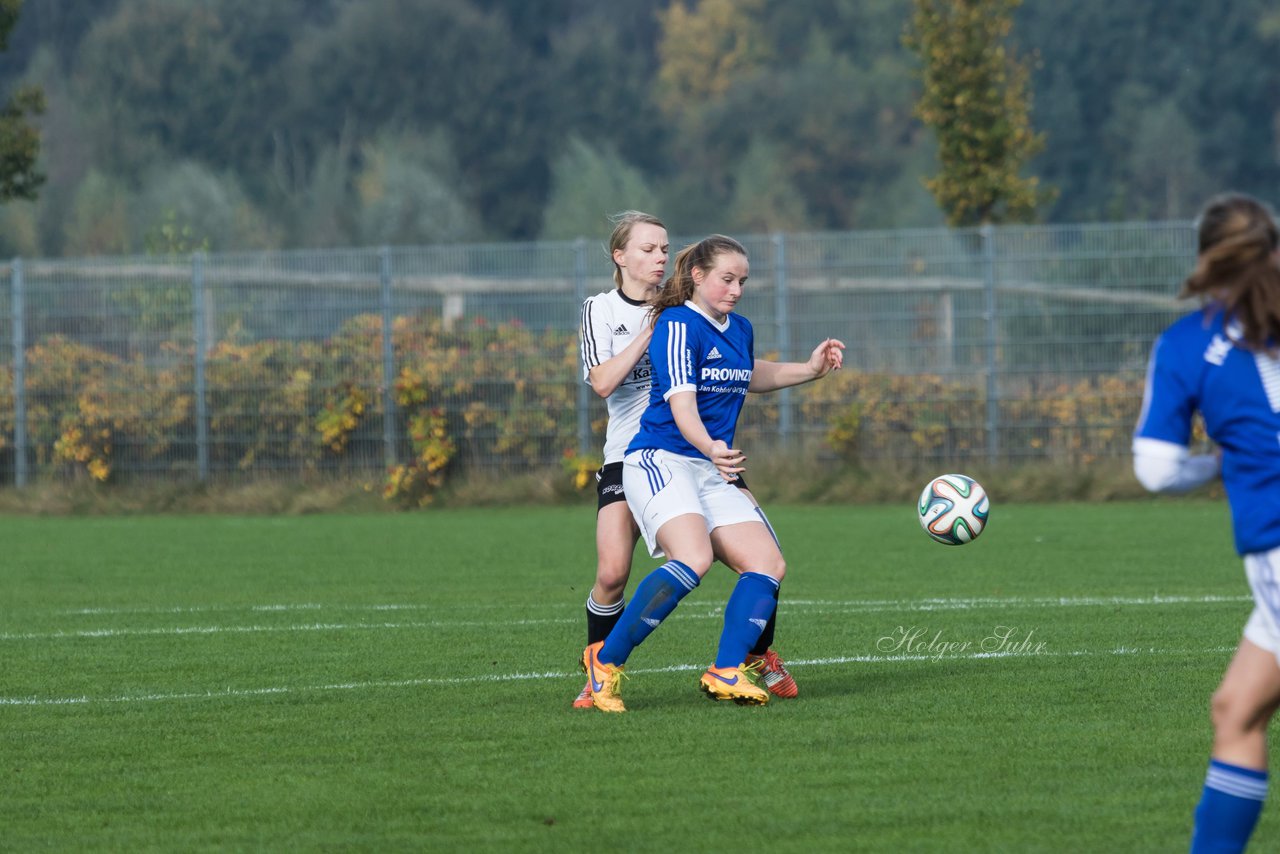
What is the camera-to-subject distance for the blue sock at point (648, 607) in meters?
7.09

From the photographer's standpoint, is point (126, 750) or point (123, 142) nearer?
point (126, 750)

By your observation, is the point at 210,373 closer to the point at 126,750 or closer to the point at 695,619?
the point at 695,619

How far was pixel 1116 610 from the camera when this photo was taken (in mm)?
10109

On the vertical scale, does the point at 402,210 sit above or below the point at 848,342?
above

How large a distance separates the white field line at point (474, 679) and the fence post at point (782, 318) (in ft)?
39.2

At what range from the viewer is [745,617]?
7.09 m

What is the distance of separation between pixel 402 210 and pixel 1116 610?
55.7 m

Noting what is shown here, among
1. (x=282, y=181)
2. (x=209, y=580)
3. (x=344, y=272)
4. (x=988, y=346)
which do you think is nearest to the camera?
(x=209, y=580)

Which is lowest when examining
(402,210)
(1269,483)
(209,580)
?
(209,580)

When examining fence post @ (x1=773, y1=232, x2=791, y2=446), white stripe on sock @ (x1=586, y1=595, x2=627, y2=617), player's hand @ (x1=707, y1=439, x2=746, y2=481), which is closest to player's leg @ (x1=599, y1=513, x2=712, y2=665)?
player's hand @ (x1=707, y1=439, x2=746, y2=481)

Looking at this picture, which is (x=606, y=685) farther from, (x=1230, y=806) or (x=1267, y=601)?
(x=1267, y=601)

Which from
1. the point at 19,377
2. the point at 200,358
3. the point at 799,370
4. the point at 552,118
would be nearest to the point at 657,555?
the point at 799,370

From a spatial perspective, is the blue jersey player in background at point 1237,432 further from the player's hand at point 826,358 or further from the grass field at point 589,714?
the player's hand at point 826,358

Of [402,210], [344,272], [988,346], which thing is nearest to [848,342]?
[988,346]
